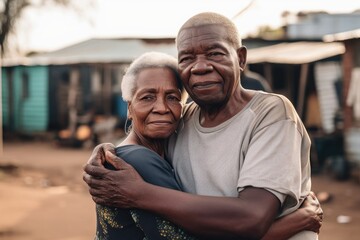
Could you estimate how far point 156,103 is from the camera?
2193 mm

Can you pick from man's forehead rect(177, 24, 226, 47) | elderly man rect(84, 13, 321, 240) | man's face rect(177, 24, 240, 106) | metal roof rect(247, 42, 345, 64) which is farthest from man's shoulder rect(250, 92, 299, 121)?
metal roof rect(247, 42, 345, 64)

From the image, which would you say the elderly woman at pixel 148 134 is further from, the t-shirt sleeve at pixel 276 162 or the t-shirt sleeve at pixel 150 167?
the t-shirt sleeve at pixel 276 162

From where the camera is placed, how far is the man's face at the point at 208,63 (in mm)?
2068

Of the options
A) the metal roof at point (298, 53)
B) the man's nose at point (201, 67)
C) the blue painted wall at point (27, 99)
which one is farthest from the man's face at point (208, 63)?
the blue painted wall at point (27, 99)

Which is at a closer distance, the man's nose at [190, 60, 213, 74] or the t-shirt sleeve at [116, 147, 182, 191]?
the t-shirt sleeve at [116, 147, 182, 191]

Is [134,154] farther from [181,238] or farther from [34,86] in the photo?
[34,86]

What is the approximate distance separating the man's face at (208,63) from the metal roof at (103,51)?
44.6ft

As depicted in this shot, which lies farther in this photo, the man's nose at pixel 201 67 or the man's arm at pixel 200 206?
the man's nose at pixel 201 67

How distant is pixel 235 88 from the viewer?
7.11 ft

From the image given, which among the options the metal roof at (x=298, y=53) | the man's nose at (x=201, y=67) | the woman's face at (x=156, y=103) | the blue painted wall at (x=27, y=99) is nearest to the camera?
the man's nose at (x=201, y=67)

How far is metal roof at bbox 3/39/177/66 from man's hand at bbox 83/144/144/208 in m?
13.8

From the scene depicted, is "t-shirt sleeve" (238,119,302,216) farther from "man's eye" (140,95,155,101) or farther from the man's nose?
"man's eye" (140,95,155,101)

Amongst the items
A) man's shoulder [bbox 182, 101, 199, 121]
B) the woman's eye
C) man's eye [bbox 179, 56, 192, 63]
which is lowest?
man's shoulder [bbox 182, 101, 199, 121]

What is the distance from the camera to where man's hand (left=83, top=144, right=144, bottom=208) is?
1.91m
